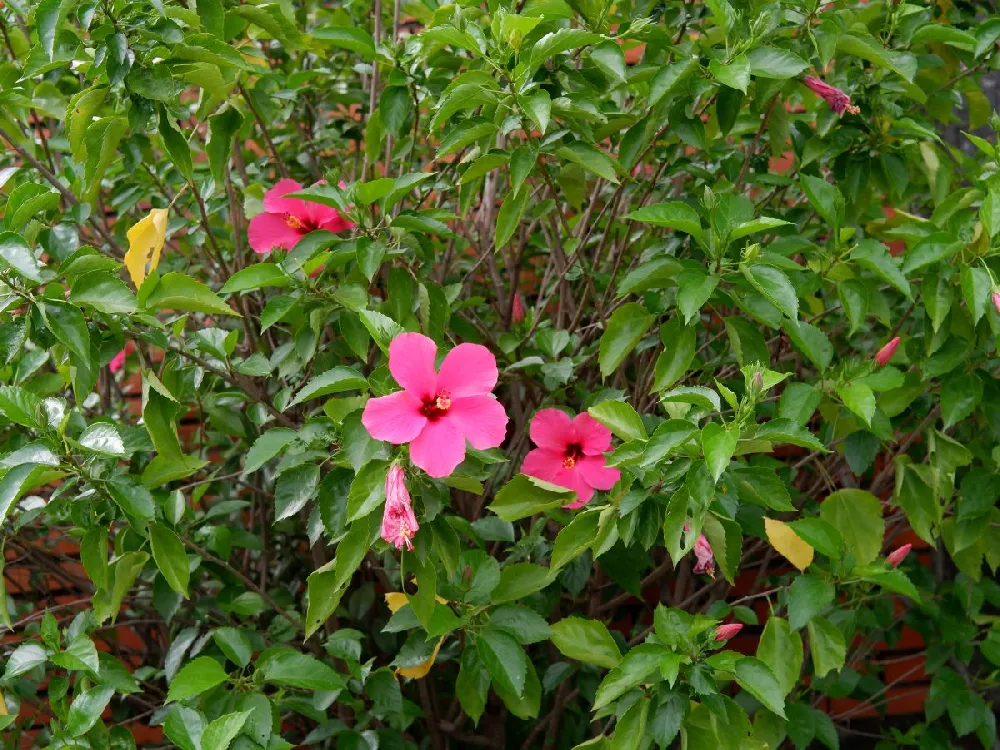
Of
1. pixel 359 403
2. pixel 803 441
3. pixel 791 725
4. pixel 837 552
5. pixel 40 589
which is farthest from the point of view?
pixel 40 589

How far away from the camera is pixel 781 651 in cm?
163

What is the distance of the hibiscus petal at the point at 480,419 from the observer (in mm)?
1416

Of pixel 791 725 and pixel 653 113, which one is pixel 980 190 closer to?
pixel 653 113

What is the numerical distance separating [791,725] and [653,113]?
1.28 m

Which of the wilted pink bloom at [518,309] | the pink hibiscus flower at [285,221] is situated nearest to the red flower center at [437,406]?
the pink hibiscus flower at [285,221]

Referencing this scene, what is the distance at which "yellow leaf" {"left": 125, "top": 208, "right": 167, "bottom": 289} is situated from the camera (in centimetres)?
163

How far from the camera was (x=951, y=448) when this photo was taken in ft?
6.00

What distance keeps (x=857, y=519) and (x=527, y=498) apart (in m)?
0.62

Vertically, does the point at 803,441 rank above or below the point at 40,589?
above

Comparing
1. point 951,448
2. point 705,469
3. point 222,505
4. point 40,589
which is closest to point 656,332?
point 951,448

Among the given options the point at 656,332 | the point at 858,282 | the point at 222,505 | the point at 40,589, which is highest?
the point at 858,282

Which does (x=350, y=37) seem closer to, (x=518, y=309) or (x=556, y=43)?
(x=556, y=43)

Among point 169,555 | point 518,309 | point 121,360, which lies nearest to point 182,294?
point 169,555

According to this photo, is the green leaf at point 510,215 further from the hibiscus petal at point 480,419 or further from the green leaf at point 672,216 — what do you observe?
the hibiscus petal at point 480,419
